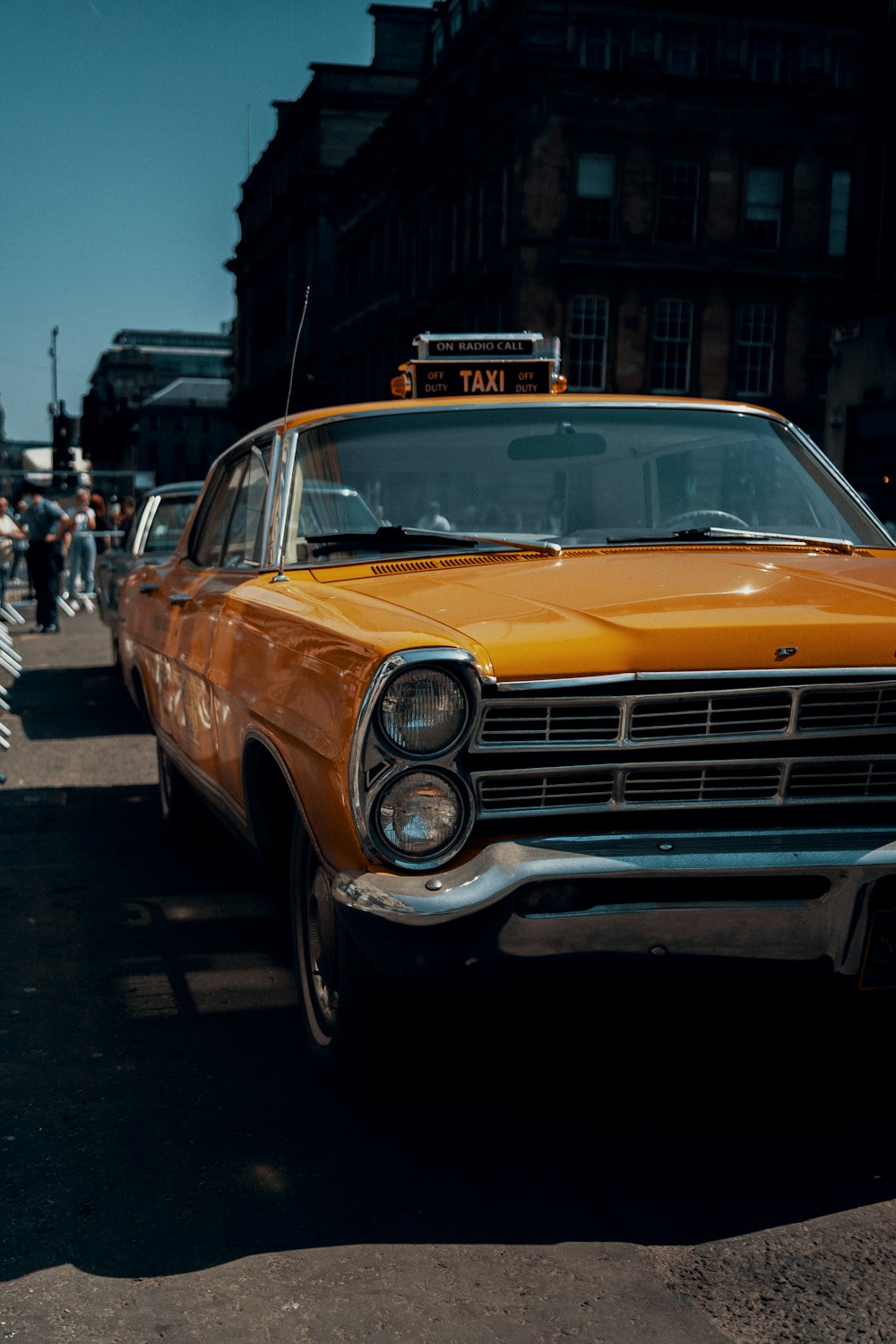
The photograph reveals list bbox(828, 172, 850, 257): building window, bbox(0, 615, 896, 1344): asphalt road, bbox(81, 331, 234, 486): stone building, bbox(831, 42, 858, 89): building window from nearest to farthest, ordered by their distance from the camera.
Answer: bbox(0, 615, 896, 1344): asphalt road < bbox(828, 172, 850, 257): building window < bbox(831, 42, 858, 89): building window < bbox(81, 331, 234, 486): stone building

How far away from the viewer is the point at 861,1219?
3.27 meters

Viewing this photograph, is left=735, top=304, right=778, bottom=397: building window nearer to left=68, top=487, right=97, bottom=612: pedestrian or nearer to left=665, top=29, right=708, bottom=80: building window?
left=665, top=29, right=708, bottom=80: building window

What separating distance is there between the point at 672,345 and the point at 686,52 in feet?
24.3

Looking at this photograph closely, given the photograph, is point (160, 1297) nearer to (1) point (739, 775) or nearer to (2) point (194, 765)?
(1) point (739, 775)

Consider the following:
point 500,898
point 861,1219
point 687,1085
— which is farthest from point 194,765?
point 861,1219

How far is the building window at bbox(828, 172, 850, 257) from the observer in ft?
129

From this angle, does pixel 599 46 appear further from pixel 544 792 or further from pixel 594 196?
pixel 544 792

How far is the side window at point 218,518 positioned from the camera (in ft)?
19.3

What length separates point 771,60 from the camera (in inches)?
1558

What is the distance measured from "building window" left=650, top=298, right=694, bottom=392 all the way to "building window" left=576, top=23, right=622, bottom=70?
6083mm

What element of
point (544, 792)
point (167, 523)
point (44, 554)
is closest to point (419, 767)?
point (544, 792)

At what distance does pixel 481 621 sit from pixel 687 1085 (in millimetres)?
1498

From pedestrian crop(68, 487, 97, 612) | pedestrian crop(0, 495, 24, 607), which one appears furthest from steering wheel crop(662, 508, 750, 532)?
pedestrian crop(68, 487, 97, 612)

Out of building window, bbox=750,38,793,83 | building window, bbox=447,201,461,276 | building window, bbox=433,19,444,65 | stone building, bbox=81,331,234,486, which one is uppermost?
building window, bbox=433,19,444,65
